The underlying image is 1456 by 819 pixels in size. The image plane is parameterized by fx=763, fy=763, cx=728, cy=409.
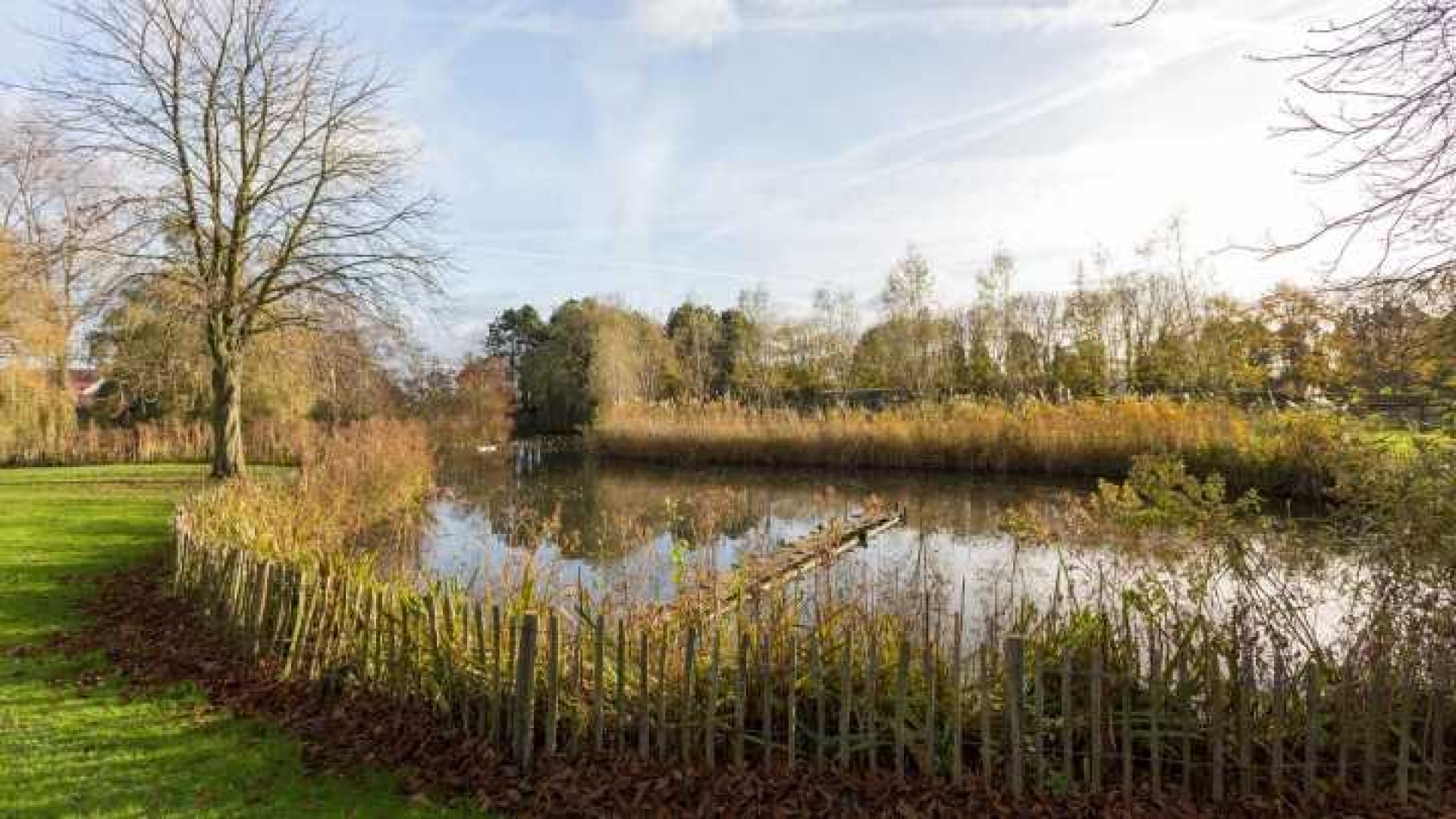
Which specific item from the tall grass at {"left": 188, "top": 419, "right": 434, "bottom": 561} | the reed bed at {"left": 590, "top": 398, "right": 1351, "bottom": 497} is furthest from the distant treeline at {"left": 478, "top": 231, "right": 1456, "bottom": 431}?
the tall grass at {"left": 188, "top": 419, "right": 434, "bottom": 561}

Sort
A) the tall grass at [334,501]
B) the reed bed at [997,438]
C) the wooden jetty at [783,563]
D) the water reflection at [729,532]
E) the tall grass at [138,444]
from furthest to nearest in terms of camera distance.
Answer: the tall grass at [138,444]
the reed bed at [997,438]
the tall grass at [334,501]
the water reflection at [729,532]
the wooden jetty at [783,563]

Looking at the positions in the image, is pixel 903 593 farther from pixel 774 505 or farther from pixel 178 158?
pixel 178 158

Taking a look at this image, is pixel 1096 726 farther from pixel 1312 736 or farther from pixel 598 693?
pixel 598 693

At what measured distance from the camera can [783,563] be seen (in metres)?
8.23

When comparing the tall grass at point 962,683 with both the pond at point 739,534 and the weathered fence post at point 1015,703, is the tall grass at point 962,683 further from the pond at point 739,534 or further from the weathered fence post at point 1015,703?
the pond at point 739,534

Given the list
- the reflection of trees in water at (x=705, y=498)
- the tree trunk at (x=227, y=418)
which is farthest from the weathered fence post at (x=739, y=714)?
the tree trunk at (x=227, y=418)

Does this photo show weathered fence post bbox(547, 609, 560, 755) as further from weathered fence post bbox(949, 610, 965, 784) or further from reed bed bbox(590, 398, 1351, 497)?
reed bed bbox(590, 398, 1351, 497)

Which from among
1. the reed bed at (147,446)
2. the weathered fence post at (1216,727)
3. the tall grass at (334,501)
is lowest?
the weathered fence post at (1216,727)

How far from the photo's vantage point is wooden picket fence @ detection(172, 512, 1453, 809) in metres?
3.73

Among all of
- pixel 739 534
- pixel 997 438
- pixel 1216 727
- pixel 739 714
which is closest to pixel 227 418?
pixel 739 534

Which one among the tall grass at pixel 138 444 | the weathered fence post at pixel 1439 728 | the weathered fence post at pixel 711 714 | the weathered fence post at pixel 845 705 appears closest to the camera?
the weathered fence post at pixel 1439 728

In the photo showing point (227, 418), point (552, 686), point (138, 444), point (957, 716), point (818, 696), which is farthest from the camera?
point (138, 444)

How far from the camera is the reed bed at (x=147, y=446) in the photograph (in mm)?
21641

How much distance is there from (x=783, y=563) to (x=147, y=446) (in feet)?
72.6
